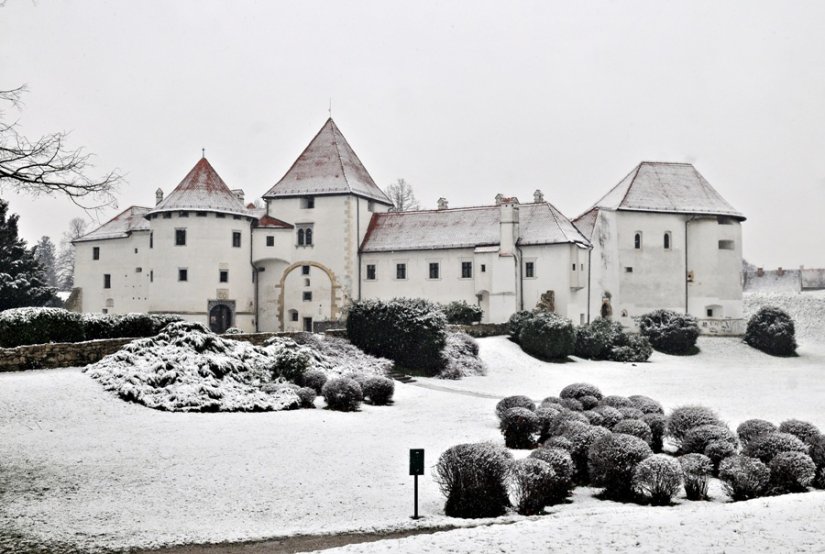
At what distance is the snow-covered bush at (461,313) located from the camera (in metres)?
41.1

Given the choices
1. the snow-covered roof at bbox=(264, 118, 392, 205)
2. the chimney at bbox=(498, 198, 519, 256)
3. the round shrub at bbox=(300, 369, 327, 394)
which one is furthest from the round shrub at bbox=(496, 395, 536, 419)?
the snow-covered roof at bbox=(264, 118, 392, 205)

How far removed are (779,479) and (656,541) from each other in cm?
569

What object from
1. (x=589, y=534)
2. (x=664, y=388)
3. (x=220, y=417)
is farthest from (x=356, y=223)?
(x=589, y=534)

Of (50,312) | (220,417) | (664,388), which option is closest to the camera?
(220,417)

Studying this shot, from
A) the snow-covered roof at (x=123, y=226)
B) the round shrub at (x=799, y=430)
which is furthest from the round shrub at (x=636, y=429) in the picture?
the snow-covered roof at (x=123, y=226)

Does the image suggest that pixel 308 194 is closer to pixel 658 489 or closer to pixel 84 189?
pixel 84 189

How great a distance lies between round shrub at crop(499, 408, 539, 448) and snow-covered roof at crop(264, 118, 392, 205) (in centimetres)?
3071

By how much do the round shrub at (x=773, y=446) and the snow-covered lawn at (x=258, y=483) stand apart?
1.69 meters

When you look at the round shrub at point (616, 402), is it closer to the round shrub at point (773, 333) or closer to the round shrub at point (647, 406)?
the round shrub at point (647, 406)

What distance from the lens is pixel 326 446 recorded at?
16.4 metres

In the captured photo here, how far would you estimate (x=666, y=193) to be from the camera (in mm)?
53031

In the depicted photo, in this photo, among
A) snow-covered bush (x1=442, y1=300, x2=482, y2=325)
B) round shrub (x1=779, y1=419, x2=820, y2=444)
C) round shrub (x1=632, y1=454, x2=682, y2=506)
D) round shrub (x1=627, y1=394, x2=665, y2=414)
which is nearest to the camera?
round shrub (x1=632, y1=454, x2=682, y2=506)

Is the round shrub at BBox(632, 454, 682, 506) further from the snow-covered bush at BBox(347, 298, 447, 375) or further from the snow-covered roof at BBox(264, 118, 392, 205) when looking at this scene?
the snow-covered roof at BBox(264, 118, 392, 205)

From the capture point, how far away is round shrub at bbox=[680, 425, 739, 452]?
1631 cm
